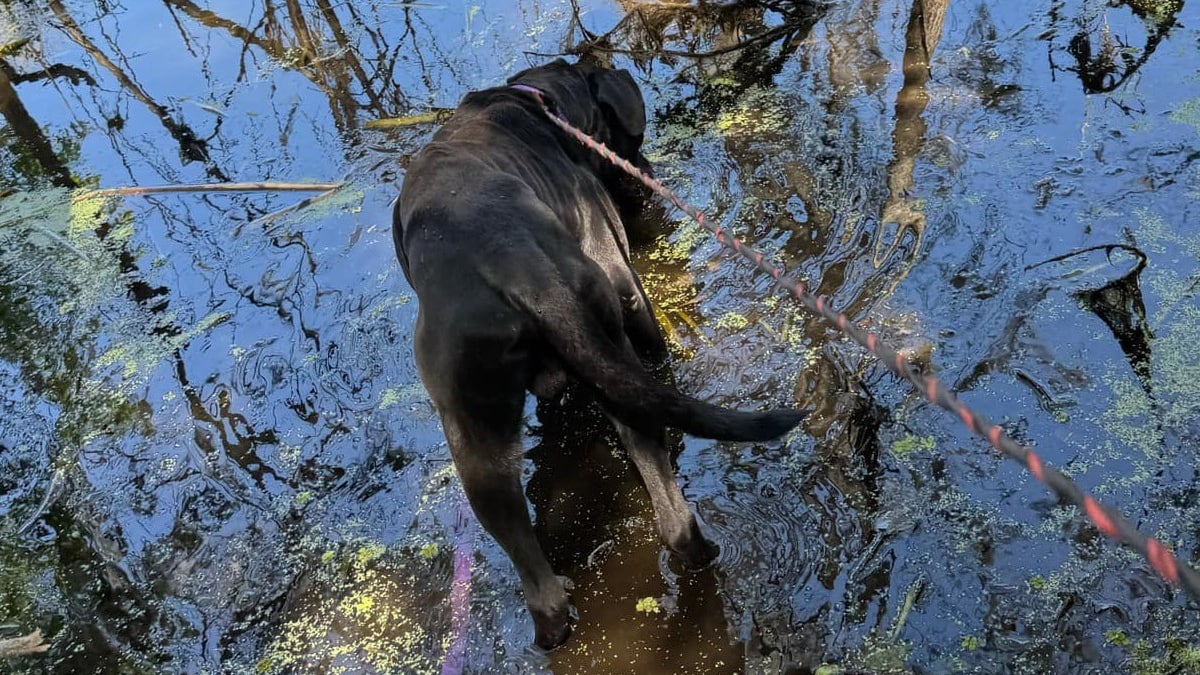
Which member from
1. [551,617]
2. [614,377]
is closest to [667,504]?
[551,617]

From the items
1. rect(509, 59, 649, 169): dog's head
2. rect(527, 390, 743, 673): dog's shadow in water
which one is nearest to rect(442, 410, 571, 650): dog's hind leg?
rect(527, 390, 743, 673): dog's shadow in water

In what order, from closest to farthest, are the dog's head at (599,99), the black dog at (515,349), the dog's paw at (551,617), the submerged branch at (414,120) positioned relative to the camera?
the black dog at (515,349) < the dog's paw at (551,617) < the dog's head at (599,99) < the submerged branch at (414,120)

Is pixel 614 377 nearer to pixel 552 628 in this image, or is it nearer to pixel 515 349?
pixel 515 349

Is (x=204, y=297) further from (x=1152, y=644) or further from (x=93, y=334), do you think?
(x=1152, y=644)

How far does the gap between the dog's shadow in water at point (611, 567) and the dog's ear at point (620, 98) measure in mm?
1592

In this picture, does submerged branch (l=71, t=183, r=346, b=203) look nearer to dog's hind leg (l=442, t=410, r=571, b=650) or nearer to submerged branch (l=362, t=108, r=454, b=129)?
submerged branch (l=362, t=108, r=454, b=129)

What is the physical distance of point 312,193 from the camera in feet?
18.4

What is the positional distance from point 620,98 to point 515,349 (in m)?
2.34

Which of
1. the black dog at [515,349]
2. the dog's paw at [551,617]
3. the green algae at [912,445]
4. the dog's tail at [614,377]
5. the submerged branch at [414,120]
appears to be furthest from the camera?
the submerged branch at [414,120]

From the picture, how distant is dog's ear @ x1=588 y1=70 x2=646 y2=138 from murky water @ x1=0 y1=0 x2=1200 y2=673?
561mm

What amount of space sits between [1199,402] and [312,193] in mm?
4916

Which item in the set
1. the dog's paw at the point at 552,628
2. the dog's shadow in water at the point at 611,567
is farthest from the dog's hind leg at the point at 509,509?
Result: the dog's shadow in water at the point at 611,567

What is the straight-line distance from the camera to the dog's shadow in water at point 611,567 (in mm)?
2646

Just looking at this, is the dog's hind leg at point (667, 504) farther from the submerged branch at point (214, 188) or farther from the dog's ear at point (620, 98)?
the submerged branch at point (214, 188)
